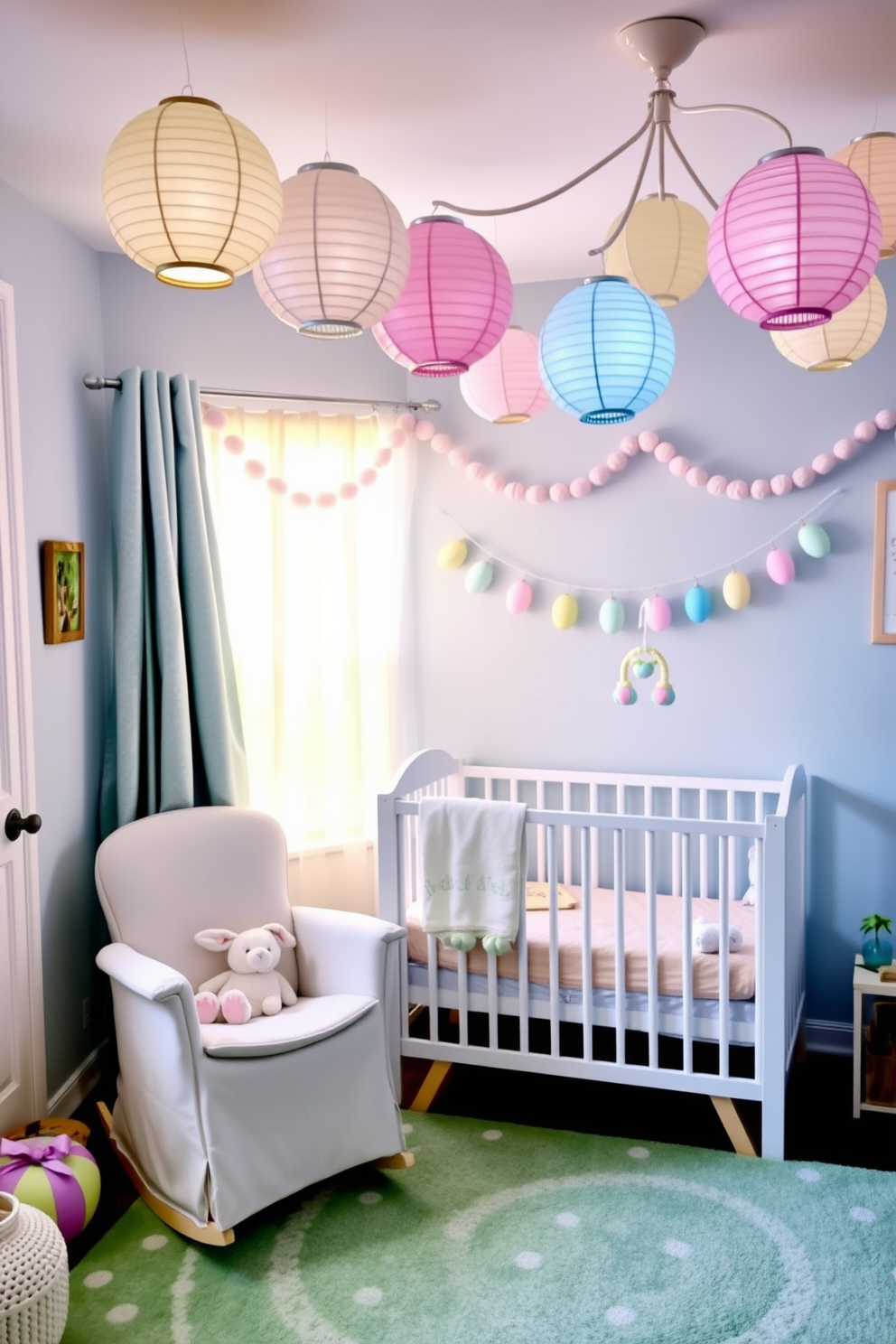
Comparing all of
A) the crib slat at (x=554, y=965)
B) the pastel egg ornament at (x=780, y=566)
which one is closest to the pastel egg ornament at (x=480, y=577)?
the pastel egg ornament at (x=780, y=566)

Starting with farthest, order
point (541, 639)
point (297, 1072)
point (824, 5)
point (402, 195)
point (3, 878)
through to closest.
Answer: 1. point (541, 639)
2. point (402, 195)
3. point (3, 878)
4. point (297, 1072)
5. point (824, 5)

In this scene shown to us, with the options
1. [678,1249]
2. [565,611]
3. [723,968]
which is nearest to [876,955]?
[723,968]

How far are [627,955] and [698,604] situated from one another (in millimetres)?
1113

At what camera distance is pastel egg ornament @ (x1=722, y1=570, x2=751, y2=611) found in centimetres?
331

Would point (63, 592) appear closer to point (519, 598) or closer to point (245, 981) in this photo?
point (245, 981)

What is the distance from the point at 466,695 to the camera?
12.2 feet

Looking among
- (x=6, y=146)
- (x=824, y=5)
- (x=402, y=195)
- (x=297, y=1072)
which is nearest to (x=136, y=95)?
(x=6, y=146)

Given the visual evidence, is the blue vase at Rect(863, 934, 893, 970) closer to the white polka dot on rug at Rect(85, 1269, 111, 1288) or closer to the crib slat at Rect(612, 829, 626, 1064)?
the crib slat at Rect(612, 829, 626, 1064)

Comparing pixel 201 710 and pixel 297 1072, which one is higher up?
pixel 201 710

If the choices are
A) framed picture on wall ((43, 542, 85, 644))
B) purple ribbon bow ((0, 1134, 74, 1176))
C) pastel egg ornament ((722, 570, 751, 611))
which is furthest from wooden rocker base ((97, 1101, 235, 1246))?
pastel egg ornament ((722, 570, 751, 611))

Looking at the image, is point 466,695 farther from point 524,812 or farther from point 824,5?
point 824,5

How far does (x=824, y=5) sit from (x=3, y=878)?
248 cm

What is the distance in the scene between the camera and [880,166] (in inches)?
73.3

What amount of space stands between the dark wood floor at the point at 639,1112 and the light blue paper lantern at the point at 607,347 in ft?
6.32
